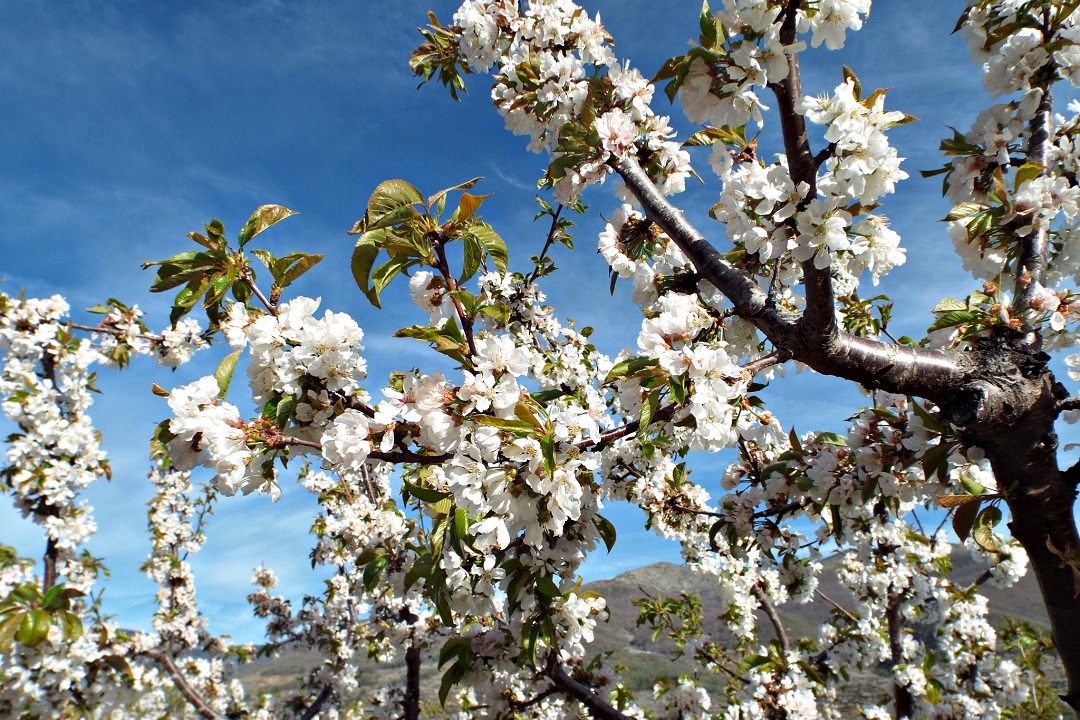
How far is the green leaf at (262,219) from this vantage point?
77.7 inches

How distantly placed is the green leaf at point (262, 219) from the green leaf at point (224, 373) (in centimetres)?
42

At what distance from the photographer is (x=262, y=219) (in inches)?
78.6

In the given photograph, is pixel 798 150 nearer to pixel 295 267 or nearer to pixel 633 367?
pixel 633 367

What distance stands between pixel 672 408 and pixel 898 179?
3.09 ft

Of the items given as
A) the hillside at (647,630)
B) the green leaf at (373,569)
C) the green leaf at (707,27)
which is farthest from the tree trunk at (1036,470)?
the hillside at (647,630)

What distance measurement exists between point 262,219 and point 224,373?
56cm

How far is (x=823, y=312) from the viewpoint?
1.84 m

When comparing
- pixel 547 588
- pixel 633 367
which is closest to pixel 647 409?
pixel 633 367

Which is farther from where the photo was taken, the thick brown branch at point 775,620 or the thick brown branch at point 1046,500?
the thick brown branch at point 775,620

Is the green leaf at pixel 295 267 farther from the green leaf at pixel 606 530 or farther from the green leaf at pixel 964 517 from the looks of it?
the green leaf at pixel 964 517

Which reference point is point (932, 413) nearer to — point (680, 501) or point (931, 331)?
point (931, 331)

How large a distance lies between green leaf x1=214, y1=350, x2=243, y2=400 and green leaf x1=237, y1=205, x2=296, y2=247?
1.37ft

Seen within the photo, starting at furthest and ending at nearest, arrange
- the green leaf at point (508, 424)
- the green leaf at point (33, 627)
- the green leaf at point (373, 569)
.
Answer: the green leaf at point (33, 627)
the green leaf at point (373, 569)
the green leaf at point (508, 424)

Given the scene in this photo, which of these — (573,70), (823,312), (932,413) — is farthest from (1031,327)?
(573,70)
